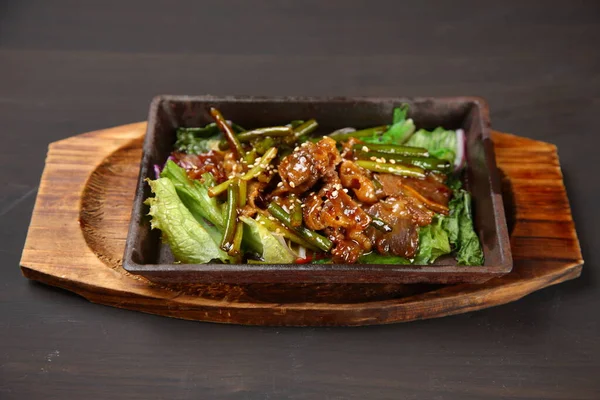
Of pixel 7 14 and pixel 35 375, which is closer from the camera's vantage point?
pixel 35 375

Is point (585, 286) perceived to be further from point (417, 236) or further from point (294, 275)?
point (294, 275)

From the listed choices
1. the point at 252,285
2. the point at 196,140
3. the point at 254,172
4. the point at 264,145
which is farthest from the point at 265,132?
the point at 252,285

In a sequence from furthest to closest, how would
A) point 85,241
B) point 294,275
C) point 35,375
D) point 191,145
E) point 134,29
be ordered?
point 134,29 → point 191,145 → point 85,241 → point 35,375 → point 294,275

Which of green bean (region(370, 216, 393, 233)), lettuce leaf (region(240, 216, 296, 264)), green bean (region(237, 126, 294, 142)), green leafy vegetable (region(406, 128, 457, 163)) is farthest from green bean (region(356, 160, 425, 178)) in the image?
lettuce leaf (region(240, 216, 296, 264))

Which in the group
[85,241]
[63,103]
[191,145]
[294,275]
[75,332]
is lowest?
[75,332]

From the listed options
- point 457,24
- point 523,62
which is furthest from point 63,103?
point 523,62

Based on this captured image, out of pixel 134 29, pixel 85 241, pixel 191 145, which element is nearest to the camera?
pixel 85 241

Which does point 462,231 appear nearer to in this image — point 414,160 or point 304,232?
point 414,160
